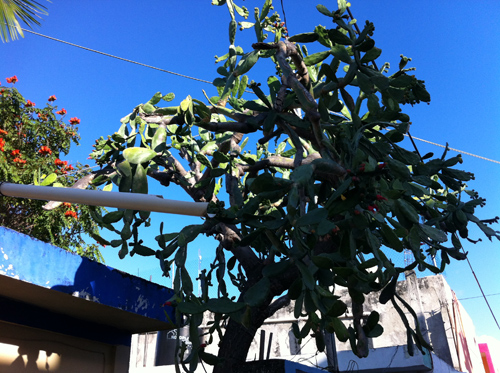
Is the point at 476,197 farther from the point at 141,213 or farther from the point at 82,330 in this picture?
the point at 82,330

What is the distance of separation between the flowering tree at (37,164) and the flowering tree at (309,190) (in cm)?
389

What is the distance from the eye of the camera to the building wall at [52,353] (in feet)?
12.9

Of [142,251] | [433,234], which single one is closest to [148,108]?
[142,251]

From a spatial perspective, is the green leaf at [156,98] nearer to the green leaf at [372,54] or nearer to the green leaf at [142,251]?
the green leaf at [142,251]

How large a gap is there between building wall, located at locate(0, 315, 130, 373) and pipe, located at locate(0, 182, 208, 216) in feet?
6.41

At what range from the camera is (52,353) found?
14.1 feet

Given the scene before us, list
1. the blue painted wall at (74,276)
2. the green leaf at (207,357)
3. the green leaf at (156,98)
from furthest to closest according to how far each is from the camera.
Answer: the green leaf at (156,98)
the blue painted wall at (74,276)
the green leaf at (207,357)

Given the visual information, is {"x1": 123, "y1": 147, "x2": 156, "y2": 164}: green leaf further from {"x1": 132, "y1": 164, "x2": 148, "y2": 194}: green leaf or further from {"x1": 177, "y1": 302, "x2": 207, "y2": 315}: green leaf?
{"x1": 177, "y1": 302, "x2": 207, "y2": 315}: green leaf

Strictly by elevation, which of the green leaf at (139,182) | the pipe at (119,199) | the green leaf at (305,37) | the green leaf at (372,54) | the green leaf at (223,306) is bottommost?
the green leaf at (223,306)

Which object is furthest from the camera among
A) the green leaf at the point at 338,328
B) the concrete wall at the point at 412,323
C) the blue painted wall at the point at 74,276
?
the concrete wall at the point at 412,323

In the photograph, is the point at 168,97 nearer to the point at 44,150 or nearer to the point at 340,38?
the point at 340,38

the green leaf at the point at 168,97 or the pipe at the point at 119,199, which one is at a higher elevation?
the green leaf at the point at 168,97

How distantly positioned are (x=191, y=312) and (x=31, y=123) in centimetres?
729

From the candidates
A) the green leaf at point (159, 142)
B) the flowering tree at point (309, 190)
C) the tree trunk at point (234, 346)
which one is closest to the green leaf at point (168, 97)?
the flowering tree at point (309, 190)
